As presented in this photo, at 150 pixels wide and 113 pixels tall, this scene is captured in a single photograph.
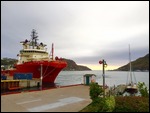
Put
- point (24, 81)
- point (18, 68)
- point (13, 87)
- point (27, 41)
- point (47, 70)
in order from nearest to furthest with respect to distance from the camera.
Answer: point (13, 87) < point (24, 81) < point (47, 70) < point (18, 68) < point (27, 41)

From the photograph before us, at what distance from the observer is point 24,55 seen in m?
45.4

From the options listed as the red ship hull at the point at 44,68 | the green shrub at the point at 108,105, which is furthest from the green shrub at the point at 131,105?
the red ship hull at the point at 44,68

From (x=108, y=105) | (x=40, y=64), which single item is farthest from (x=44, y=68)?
(x=108, y=105)

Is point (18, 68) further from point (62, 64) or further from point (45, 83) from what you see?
point (62, 64)

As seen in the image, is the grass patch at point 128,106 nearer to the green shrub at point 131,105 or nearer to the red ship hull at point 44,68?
the green shrub at point 131,105

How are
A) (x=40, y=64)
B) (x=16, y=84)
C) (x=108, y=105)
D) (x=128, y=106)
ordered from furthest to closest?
(x=40, y=64)
(x=16, y=84)
(x=128, y=106)
(x=108, y=105)

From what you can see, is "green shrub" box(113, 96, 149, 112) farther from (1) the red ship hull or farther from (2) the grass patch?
(1) the red ship hull

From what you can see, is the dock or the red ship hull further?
the red ship hull

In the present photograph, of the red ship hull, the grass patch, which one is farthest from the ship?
the grass patch

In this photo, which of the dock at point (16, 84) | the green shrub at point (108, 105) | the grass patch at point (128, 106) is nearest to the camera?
the green shrub at point (108, 105)

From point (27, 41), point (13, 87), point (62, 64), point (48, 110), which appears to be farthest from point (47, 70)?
point (48, 110)

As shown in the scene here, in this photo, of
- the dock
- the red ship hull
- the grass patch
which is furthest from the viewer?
the red ship hull

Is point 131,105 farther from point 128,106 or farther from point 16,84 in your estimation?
point 16,84

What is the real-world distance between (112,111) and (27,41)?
41.5m
